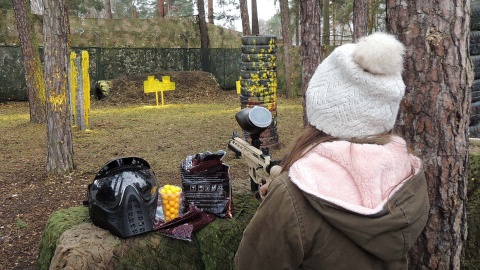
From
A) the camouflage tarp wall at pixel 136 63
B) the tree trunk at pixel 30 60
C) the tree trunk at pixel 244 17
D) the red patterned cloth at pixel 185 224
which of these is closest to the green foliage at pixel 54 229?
the red patterned cloth at pixel 185 224

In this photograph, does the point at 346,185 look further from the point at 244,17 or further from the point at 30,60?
the point at 244,17

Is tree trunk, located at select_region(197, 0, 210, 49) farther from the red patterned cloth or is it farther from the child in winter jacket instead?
the child in winter jacket

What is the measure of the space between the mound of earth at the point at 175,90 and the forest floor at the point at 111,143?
→ 0.04 m

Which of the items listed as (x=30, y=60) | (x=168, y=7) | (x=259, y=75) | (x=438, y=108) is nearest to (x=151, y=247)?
(x=438, y=108)

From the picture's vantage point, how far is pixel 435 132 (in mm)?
2250

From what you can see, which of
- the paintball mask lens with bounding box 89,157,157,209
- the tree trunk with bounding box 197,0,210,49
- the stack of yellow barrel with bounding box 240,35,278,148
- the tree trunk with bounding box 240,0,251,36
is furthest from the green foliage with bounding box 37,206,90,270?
the tree trunk with bounding box 197,0,210,49

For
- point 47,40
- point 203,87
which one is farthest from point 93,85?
point 47,40

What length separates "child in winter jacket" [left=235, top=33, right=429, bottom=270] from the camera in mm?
1336

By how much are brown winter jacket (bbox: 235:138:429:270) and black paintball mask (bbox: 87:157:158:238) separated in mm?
1526

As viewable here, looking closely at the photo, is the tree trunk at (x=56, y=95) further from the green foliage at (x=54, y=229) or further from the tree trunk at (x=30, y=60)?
the tree trunk at (x=30, y=60)

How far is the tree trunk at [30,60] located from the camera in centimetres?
1050

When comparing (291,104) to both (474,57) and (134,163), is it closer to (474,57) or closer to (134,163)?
(474,57)

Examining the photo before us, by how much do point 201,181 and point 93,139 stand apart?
6475mm

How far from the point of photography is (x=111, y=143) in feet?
28.3
